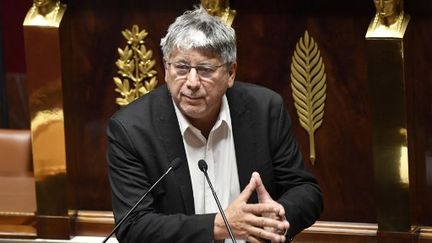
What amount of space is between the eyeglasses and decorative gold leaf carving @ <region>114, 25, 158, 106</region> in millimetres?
1096

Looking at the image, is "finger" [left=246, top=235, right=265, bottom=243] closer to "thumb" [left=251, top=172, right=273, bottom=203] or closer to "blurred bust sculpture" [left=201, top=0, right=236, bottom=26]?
"thumb" [left=251, top=172, right=273, bottom=203]

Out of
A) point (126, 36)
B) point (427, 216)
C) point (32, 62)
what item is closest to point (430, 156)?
point (427, 216)

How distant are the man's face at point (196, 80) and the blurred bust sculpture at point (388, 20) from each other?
0.83 meters

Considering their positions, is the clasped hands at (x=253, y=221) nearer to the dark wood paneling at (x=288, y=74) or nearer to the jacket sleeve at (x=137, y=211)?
the jacket sleeve at (x=137, y=211)

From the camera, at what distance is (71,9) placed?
459 cm

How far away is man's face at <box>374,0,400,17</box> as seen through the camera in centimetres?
417

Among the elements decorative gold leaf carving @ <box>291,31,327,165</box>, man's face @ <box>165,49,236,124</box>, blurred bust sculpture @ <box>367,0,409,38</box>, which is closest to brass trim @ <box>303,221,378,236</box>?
decorative gold leaf carving @ <box>291,31,327,165</box>

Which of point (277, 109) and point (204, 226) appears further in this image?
point (277, 109)

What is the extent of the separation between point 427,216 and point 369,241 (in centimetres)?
22

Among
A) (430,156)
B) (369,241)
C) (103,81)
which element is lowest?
(369,241)

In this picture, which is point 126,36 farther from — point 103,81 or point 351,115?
point 351,115

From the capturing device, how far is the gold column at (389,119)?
419 centimetres

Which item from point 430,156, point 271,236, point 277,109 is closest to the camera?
point 271,236

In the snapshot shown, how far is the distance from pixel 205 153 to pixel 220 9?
0.91 meters
